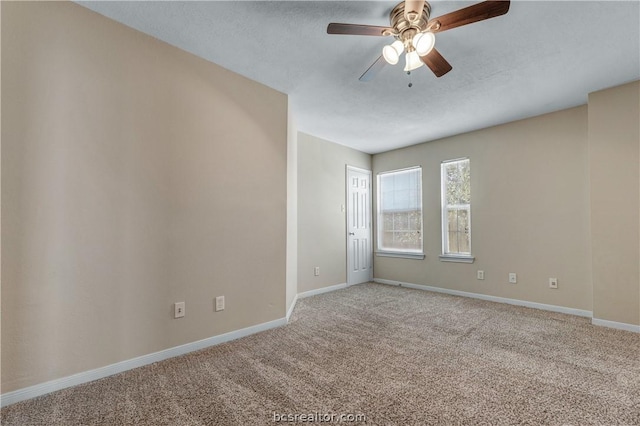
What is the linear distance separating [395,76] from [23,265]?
316 centimetres

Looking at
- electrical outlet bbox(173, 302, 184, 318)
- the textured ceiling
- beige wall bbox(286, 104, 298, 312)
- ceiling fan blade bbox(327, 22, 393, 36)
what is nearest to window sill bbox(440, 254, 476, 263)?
the textured ceiling

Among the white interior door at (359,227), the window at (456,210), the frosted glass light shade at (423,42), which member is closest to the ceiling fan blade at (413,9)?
the frosted glass light shade at (423,42)

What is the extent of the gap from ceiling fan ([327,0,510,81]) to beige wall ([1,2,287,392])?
1.44 meters

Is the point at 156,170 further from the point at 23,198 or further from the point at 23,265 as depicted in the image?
the point at 23,265

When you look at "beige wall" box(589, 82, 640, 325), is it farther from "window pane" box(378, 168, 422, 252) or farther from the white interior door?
the white interior door

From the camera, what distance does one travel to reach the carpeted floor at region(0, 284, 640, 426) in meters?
1.65

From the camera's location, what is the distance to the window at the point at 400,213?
5059 millimetres

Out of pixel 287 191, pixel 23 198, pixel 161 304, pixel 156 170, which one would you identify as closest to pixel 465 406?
pixel 161 304

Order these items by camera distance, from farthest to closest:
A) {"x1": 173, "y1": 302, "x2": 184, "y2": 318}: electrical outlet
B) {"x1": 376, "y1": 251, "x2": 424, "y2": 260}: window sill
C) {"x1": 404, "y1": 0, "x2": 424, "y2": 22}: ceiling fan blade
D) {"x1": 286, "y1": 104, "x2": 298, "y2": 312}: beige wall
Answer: {"x1": 376, "y1": 251, "x2": 424, "y2": 260}: window sill
{"x1": 286, "y1": 104, "x2": 298, "y2": 312}: beige wall
{"x1": 173, "y1": 302, "x2": 184, "y2": 318}: electrical outlet
{"x1": 404, "y1": 0, "x2": 424, "y2": 22}: ceiling fan blade

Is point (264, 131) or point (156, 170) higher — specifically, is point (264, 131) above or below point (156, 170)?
above

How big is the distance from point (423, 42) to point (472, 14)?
11.0 inches

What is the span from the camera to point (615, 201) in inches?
119

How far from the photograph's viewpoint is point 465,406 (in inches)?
68.1

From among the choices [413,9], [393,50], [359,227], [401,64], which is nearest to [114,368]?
[393,50]
